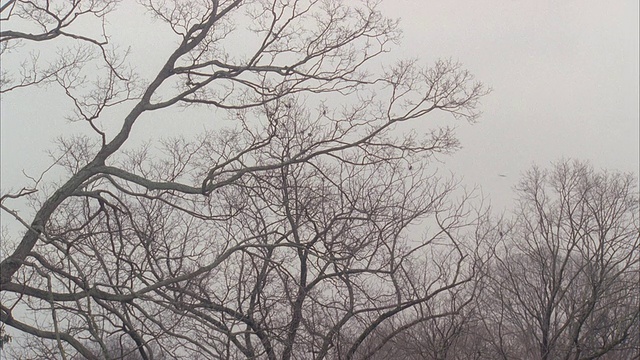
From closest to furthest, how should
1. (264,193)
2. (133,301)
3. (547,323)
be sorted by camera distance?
1. (133,301)
2. (264,193)
3. (547,323)

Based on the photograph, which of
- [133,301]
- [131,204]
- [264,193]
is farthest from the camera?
[131,204]

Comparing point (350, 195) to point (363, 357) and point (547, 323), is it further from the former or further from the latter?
point (547, 323)

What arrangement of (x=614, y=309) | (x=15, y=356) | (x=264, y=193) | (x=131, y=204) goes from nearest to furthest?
(x=15, y=356) → (x=264, y=193) → (x=131, y=204) → (x=614, y=309)

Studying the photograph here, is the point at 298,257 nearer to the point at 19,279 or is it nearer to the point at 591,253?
the point at 19,279

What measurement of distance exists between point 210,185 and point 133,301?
7.63 ft

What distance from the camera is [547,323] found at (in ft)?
58.4

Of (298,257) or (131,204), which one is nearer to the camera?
(298,257)

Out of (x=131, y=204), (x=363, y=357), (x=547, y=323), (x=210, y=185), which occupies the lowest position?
(x=363, y=357)

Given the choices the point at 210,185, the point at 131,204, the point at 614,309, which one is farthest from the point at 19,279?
the point at 614,309

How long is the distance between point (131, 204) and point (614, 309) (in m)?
12.8

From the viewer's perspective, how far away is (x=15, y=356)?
11.3 m

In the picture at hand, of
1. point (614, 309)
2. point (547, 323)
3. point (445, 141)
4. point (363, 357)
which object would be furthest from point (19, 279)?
point (614, 309)

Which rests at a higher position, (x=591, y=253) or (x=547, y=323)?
(x=591, y=253)

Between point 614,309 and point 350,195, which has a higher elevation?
point 350,195
